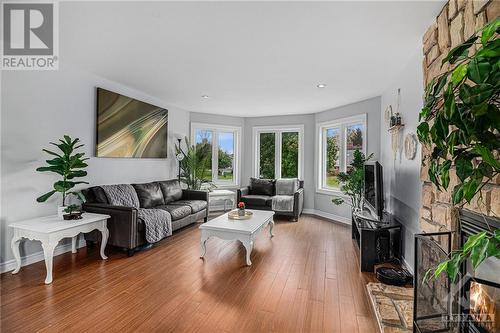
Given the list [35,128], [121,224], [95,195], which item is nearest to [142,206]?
[95,195]

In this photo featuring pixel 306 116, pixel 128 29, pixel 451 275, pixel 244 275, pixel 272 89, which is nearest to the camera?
pixel 451 275

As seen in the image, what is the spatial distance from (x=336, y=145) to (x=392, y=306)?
→ 398cm

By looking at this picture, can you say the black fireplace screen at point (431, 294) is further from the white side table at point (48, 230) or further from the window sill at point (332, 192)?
the window sill at point (332, 192)

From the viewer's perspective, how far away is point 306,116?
6121 millimetres

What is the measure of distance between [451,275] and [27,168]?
12.8ft

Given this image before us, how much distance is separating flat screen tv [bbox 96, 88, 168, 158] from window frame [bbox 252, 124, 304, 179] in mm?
2447

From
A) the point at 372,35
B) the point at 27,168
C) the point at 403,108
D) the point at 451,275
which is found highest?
the point at 372,35

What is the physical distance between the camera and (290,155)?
638 centimetres

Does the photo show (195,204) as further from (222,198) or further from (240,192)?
(240,192)

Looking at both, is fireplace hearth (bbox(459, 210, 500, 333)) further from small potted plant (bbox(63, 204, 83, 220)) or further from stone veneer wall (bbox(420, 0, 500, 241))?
small potted plant (bbox(63, 204, 83, 220))

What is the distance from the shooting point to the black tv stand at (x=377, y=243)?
2.87 m

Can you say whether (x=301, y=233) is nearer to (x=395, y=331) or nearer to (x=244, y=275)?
(x=244, y=275)

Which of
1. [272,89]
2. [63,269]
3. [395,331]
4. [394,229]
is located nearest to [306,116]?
[272,89]

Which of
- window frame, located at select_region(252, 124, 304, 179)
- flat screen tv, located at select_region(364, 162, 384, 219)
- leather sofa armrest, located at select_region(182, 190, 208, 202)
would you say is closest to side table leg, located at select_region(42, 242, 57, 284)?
leather sofa armrest, located at select_region(182, 190, 208, 202)
